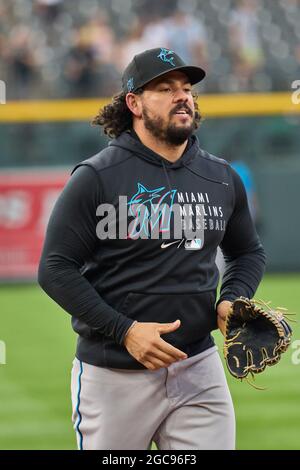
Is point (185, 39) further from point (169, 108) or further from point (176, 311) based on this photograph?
point (176, 311)

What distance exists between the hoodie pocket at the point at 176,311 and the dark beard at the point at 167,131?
61 centimetres

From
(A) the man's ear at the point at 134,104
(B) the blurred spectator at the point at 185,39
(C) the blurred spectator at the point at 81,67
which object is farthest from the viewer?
(B) the blurred spectator at the point at 185,39

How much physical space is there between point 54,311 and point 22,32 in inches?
224

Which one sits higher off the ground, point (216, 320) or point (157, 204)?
point (157, 204)

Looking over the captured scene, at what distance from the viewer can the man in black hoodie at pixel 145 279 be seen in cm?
383

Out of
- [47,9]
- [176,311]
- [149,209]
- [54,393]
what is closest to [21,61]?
[47,9]

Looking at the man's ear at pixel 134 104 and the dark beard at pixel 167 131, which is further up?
the man's ear at pixel 134 104

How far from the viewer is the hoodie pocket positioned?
387cm

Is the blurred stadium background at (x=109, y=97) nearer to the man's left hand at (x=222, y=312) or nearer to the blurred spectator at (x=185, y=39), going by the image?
the blurred spectator at (x=185, y=39)

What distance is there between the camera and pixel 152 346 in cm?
371

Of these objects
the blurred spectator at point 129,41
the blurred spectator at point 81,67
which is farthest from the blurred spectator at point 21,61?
the blurred spectator at point 81,67
